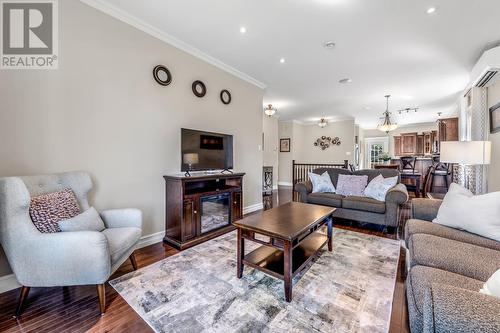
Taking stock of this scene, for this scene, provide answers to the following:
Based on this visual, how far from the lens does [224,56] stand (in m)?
3.52

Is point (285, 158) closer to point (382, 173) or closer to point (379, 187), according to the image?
point (382, 173)

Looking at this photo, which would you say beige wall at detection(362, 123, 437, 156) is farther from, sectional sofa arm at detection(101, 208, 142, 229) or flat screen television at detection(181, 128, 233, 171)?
sectional sofa arm at detection(101, 208, 142, 229)

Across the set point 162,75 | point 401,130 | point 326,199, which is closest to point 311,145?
point 401,130

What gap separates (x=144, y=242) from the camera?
2.80 metres

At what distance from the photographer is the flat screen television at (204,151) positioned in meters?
3.01

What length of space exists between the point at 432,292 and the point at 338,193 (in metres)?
3.20

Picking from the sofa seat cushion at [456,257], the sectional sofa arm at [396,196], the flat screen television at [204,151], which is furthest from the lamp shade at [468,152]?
the flat screen television at [204,151]

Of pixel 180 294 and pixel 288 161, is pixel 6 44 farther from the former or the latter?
pixel 288 161

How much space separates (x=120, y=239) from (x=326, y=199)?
3.08 metres

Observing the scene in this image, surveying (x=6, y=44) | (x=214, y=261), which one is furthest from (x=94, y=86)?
(x=214, y=261)

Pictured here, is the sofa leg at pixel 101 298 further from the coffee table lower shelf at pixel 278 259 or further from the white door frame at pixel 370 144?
the white door frame at pixel 370 144

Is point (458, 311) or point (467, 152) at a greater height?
point (467, 152)

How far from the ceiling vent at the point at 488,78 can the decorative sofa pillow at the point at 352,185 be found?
7.21ft

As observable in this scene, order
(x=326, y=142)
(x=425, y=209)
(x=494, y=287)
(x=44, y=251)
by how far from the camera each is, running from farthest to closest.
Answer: (x=326, y=142)
(x=425, y=209)
(x=44, y=251)
(x=494, y=287)
